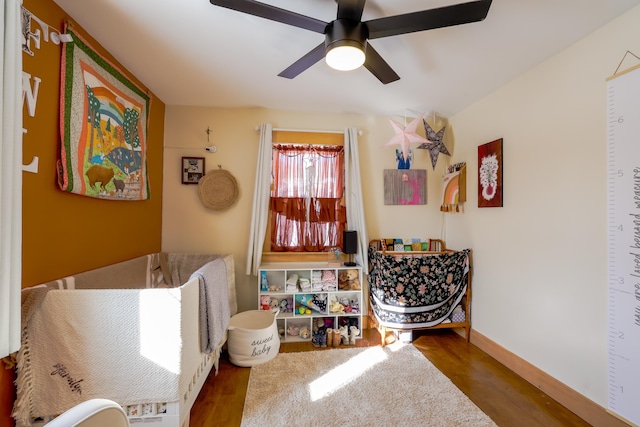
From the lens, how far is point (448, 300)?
2.58 m

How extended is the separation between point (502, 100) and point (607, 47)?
738mm

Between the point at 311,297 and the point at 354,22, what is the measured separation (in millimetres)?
2283

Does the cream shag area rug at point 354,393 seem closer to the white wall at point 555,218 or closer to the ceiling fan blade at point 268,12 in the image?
the white wall at point 555,218

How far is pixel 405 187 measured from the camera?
3.04m

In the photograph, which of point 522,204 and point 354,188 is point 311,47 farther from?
point 522,204

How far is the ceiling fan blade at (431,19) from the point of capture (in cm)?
115

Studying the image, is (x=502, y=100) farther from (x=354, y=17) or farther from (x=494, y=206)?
(x=354, y=17)

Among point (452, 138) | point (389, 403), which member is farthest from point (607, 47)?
point (389, 403)

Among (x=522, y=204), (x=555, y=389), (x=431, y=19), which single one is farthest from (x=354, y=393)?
(x=431, y=19)

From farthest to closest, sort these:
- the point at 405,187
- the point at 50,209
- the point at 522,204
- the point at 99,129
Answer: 1. the point at 405,187
2. the point at 522,204
3. the point at 99,129
4. the point at 50,209

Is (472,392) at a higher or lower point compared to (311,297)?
lower

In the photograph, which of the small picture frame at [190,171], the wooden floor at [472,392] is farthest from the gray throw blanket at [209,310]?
the small picture frame at [190,171]

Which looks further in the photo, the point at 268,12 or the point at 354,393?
the point at 354,393

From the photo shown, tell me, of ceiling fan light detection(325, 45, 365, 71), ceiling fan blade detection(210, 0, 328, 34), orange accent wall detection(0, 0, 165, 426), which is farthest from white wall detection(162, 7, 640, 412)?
ceiling fan blade detection(210, 0, 328, 34)
